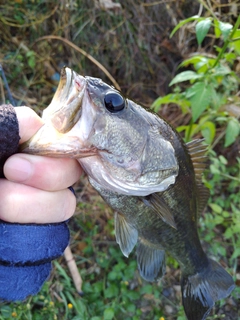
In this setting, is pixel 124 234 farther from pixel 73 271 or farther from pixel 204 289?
Answer: pixel 73 271

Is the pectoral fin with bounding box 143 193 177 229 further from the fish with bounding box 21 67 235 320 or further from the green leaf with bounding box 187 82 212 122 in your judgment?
the green leaf with bounding box 187 82 212 122

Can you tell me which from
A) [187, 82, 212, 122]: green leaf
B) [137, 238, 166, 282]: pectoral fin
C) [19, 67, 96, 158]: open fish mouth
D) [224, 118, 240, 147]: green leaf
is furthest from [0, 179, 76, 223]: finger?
[224, 118, 240, 147]: green leaf

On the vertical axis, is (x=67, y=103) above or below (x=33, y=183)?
above

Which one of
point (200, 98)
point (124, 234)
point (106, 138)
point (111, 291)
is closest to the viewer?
point (106, 138)

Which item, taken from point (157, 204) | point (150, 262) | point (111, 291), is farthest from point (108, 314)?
point (157, 204)

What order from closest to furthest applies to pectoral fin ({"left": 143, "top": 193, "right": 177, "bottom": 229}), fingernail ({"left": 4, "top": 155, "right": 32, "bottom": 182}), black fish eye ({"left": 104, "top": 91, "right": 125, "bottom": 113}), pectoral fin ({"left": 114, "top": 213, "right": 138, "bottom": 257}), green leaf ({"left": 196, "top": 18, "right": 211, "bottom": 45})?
1. fingernail ({"left": 4, "top": 155, "right": 32, "bottom": 182})
2. black fish eye ({"left": 104, "top": 91, "right": 125, "bottom": 113})
3. pectoral fin ({"left": 143, "top": 193, "right": 177, "bottom": 229})
4. pectoral fin ({"left": 114, "top": 213, "right": 138, "bottom": 257})
5. green leaf ({"left": 196, "top": 18, "right": 211, "bottom": 45})

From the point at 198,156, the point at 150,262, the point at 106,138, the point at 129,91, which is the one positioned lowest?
the point at 150,262

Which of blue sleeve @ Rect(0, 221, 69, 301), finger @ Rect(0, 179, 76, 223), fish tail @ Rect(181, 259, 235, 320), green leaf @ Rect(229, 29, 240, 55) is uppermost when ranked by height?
green leaf @ Rect(229, 29, 240, 55)
